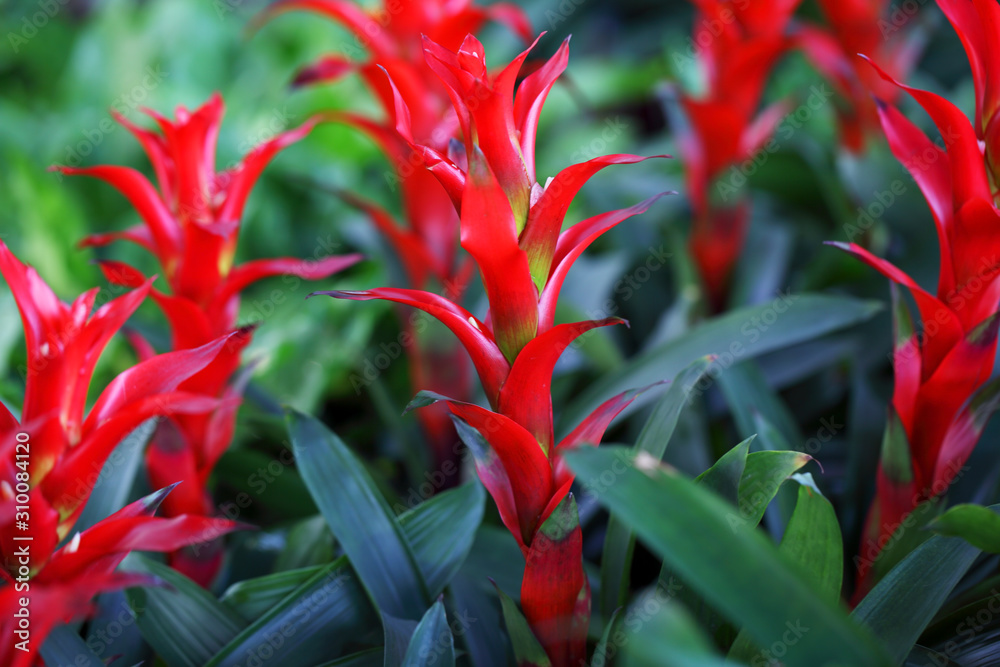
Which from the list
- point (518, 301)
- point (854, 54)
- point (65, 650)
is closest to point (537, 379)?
point (518, 301)

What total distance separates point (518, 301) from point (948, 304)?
0.48 meters

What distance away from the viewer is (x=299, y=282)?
183 cm

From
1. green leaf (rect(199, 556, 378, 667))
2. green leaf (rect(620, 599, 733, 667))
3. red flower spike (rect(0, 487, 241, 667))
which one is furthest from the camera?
green leaf (rect(199, 556, 378, 667))

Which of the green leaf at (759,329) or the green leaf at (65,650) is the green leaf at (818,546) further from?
the green leaf at (65,650)

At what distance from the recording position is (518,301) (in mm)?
657

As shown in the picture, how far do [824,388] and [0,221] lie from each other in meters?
1.99

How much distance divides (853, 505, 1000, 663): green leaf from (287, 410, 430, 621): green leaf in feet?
1.63

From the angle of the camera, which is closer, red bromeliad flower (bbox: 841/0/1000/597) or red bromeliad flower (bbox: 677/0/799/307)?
red bromeliad flower (bbox: 841/0/1000/597)

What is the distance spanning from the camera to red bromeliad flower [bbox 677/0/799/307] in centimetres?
135

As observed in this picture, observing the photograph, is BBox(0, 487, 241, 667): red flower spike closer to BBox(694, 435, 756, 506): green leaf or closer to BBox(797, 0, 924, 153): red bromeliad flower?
BBox(694, 435, 756, 506): green leaf

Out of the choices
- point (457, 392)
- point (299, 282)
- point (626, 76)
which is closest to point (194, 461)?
point (457, 392)

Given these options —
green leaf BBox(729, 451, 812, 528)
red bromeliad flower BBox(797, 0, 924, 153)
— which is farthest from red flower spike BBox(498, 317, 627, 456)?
red bromeliad flower BBox(797, 0, 924, 153)

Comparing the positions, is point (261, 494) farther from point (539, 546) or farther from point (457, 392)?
point (539, 546)

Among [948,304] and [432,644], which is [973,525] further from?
[432,644]
